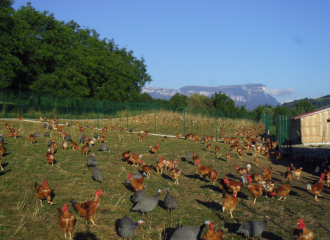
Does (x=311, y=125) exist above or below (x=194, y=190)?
above

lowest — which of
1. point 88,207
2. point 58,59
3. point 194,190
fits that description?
point 194,190

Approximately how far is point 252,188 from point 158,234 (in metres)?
3.80

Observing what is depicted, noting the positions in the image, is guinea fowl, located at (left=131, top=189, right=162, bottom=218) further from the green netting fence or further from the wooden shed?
the wooden shed

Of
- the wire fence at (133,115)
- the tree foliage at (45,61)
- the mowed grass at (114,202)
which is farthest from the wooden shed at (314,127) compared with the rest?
the tree foliage at (45,61)

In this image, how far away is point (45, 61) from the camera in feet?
102

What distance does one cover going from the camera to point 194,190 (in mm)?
9539

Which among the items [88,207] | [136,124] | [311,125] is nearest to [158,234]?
[88,207]

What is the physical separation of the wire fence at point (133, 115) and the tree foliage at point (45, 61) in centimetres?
260

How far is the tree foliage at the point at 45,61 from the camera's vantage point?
25844mm

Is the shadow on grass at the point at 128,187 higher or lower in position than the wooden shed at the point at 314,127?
lower

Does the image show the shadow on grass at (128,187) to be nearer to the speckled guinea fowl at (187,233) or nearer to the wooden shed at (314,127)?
the speckled guinea fowl at (187,233)

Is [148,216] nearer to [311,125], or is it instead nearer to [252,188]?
[252,188]

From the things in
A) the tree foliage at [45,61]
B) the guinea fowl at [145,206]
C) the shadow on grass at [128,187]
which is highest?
the tree foliage at [45,61]

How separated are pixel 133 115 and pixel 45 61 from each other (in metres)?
12.5
